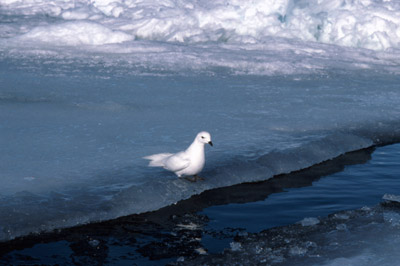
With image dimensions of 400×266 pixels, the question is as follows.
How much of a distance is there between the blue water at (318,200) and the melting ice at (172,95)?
0.41 meters

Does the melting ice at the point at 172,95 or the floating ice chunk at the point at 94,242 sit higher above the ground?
the melting ice at the point at 172,95

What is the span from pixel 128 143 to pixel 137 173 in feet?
2.85

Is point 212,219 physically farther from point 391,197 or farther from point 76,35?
point 76,35

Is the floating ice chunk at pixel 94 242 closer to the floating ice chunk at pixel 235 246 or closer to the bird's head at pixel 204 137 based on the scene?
the floating ice chunk at pixel 235 246

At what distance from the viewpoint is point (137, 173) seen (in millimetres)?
4973

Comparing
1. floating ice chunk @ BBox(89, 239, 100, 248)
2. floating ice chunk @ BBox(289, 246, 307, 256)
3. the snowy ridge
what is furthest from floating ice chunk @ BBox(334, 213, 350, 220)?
the snowy ridge

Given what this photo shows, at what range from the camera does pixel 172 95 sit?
26.5 feet

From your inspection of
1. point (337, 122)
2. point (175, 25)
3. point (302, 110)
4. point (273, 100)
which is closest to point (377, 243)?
point (337, 122)

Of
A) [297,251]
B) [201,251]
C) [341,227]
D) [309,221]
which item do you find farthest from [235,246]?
[341,227]

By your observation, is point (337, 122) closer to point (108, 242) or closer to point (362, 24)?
point (108, 242)

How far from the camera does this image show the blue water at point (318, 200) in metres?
4.41

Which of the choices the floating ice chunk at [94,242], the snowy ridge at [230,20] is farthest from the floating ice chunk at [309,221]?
the snowy ridge at [230,20]

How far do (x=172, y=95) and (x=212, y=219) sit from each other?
3.92 m

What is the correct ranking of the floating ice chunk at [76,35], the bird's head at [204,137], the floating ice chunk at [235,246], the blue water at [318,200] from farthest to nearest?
the floating ice chunk at [76,35] → the bird's head at [204,137] → the blue water at [318,200] → the floating ice chunk at [235,246]
